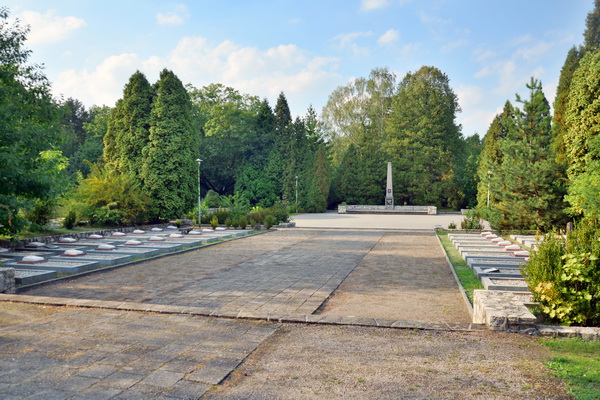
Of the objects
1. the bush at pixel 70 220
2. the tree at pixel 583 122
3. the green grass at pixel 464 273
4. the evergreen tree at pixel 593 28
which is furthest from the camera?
the evergreen tree at pixel 593 28

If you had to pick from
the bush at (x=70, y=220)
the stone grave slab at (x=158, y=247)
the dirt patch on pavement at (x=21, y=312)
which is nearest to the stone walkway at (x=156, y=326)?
the dirt patch on pavement at (x=21, y=312)

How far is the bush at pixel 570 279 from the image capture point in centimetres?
532

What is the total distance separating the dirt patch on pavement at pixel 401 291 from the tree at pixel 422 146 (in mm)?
35253

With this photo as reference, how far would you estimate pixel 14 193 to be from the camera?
10.5m

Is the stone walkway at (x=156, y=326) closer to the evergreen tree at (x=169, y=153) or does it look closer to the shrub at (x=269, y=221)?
the shrub at (x=269, y=221)

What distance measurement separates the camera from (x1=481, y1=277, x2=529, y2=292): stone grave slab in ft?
25.6

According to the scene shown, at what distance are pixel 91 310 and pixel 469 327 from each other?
5.25m

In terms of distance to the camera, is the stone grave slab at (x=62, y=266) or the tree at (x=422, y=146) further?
the tree at (x=422, y=146)

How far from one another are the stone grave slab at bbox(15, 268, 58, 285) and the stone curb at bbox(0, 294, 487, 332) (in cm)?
127

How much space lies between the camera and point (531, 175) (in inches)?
693

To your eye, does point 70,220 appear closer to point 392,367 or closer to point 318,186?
point 392,367

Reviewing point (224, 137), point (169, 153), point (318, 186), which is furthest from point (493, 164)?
point (224, 137)

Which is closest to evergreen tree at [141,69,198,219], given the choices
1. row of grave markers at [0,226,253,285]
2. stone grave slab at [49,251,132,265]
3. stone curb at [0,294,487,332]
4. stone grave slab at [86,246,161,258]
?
row of grave markers at [0,226,253,285]

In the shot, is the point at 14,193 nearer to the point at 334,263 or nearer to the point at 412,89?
the point at 334,263
